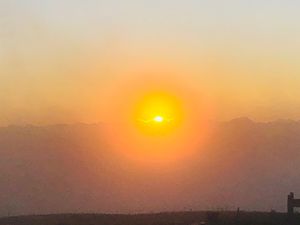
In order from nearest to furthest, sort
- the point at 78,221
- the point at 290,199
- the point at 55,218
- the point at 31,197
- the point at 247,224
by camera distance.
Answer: the point at 247,224 < the point at 290,199 < the point at 78,221 < the point at 55,218 < the point at 31,197

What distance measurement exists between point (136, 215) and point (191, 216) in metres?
2.54

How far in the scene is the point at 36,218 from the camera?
42938mm

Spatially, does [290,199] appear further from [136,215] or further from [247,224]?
[136,215]

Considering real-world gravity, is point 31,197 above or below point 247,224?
above

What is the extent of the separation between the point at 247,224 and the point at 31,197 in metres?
17.0

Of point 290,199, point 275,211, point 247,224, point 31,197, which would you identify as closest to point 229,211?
point 275,211

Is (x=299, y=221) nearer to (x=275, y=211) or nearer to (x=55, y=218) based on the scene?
(x=275, y=211)

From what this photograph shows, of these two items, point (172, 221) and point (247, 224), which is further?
point (172, 221)

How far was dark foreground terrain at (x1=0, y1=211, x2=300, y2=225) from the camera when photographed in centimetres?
3584

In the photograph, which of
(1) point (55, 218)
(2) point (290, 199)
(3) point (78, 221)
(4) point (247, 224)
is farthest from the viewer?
(1) point (55, 218)

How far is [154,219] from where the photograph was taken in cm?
3969

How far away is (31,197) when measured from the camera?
4834cm

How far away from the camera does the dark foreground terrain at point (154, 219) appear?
118ft

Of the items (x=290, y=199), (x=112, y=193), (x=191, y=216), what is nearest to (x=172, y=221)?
(x=191, y=216)
